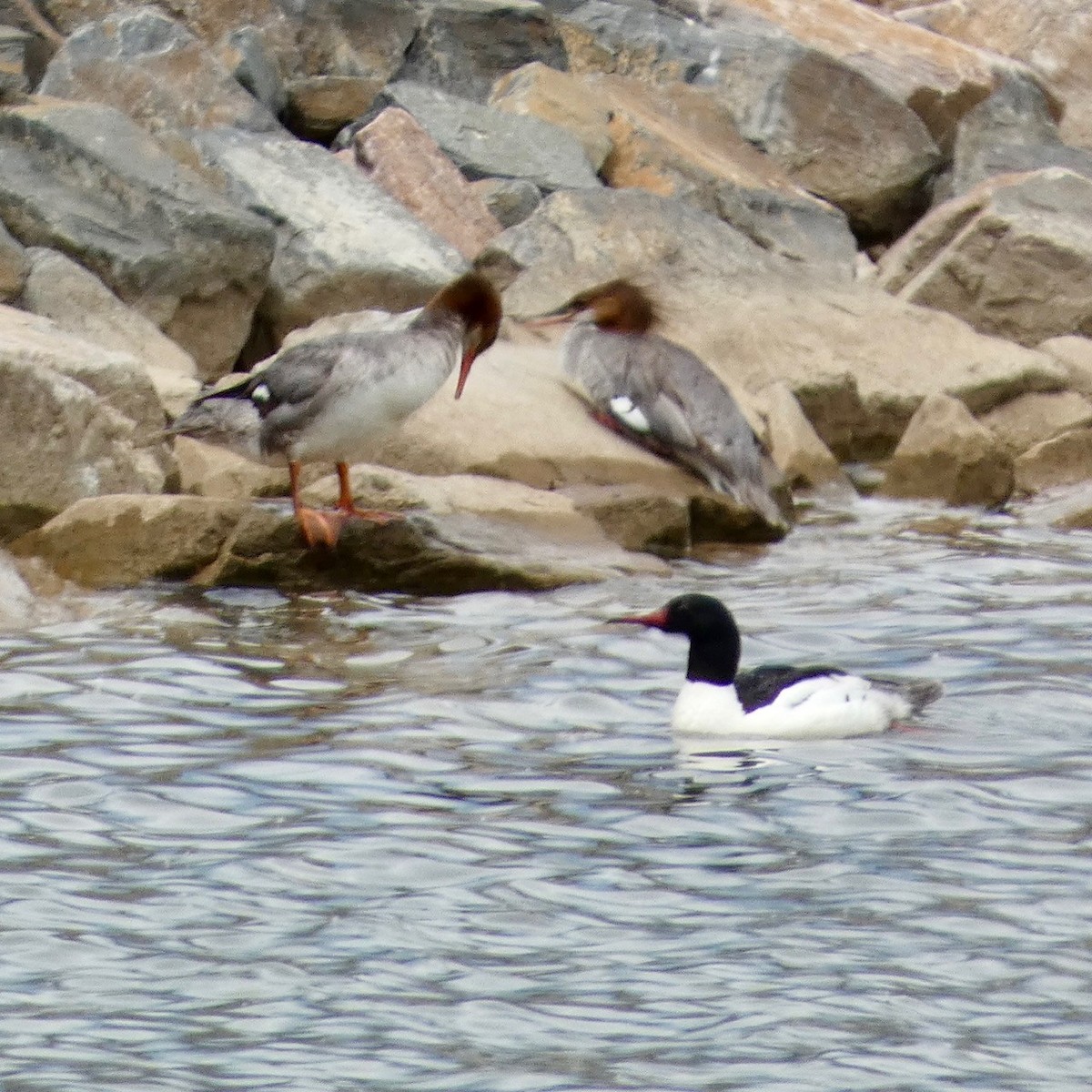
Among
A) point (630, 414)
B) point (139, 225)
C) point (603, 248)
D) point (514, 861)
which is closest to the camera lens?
point (514, 861)

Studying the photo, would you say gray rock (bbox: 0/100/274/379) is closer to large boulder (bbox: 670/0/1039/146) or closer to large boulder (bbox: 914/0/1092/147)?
large boulder (bbox: 670/0/1039/146)

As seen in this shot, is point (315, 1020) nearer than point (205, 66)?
Yes

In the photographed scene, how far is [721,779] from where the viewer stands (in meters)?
6.39

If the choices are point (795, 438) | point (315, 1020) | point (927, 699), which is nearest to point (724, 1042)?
point (315, 1020)

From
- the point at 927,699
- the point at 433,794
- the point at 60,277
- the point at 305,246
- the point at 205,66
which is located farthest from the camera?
the point at 205,66

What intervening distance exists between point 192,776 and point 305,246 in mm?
6368

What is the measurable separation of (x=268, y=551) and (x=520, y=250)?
4625 millimetres

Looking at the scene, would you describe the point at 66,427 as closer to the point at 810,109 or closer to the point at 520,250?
the point at 520,250

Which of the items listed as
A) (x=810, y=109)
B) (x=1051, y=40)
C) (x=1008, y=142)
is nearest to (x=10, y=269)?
(x=810, y=109)

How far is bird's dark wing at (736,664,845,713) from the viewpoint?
692 centimetres

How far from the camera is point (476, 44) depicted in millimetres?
15969

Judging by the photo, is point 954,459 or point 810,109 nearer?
point 954,459

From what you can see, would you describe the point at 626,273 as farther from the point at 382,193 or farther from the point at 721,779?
the point at 721,779

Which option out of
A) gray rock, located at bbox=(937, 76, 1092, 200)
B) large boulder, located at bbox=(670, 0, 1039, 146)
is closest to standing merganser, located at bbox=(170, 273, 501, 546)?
gray rock, located at bbox=(937, 76, 1092, 200)
